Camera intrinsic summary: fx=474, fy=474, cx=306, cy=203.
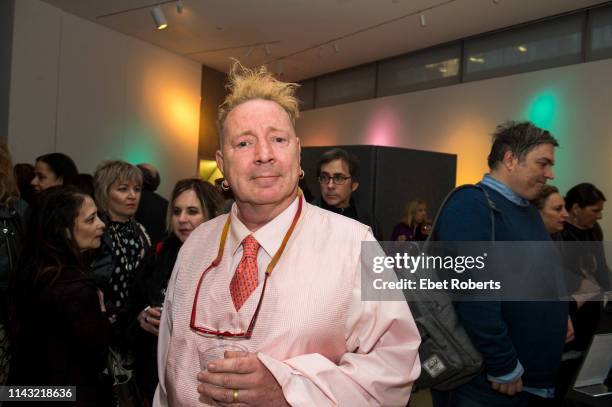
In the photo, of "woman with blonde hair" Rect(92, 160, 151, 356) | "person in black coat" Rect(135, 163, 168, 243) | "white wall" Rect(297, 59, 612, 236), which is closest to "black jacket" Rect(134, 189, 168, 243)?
"person in black coat" Rect(135, 163, 168, 243)

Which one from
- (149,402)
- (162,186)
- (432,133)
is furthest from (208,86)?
(149,402)

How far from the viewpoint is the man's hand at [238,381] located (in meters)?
0.99

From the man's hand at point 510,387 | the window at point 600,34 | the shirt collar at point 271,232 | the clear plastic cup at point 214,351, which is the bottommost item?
the man's hand at point 510,387

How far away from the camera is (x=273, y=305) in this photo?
1.15 m

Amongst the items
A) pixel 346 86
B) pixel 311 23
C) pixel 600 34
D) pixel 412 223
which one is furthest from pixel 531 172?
pixel 346 86

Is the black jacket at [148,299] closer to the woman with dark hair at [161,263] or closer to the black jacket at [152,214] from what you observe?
the woman with dark hair at [161,263]

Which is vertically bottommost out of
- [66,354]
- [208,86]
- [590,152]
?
[66,354]

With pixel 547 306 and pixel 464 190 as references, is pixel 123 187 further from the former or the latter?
pixel 547 306

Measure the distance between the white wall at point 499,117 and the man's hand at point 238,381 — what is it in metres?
5.90

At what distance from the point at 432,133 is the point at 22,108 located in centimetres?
593

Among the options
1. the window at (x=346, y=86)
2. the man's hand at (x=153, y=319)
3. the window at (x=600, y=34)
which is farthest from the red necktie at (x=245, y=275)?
the window at (x=346, y=86)

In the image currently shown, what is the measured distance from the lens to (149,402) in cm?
213

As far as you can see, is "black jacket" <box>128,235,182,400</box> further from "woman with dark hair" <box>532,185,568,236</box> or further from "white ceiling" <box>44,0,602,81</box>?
"white ceiling" <box>44,0,602,81</box>

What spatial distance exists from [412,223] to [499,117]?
291 cm
